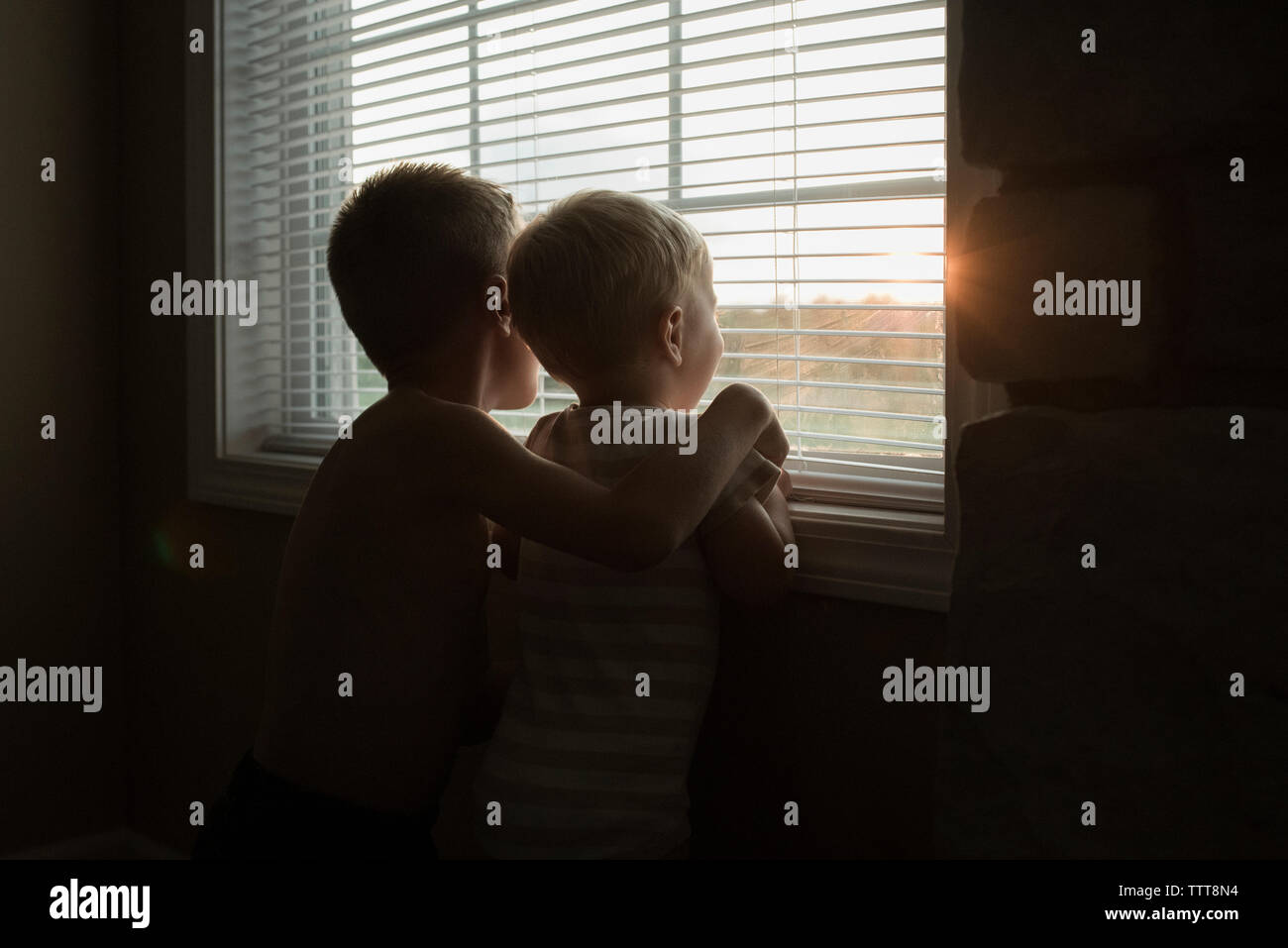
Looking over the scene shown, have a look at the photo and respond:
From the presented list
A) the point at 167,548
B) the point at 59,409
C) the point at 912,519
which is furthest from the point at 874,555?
the point at 59,409

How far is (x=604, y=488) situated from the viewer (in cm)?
109

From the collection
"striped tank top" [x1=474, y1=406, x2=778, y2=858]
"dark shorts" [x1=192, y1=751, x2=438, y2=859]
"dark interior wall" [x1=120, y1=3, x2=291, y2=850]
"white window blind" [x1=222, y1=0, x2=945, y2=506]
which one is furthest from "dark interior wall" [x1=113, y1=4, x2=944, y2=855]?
"striped tank top" [x1=474, y1=406, x2=778, y2=858]

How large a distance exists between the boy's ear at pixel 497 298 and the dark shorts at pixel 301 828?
60 centimetres

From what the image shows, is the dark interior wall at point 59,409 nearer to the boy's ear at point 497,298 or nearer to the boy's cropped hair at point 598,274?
the boy's ear at point 497,298

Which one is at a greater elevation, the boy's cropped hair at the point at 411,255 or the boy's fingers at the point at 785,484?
the boy's cropped hair at the point at 411,255

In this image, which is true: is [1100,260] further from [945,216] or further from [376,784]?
[376,784]

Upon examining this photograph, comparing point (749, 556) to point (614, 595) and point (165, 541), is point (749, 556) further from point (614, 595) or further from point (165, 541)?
point (165, 541)

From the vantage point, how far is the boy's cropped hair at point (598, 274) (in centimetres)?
110

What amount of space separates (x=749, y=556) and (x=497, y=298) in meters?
0.44

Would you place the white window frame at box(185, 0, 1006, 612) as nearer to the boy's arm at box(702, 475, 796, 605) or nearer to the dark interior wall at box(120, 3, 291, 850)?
the boy's arm at box(702, 475, 796, 605)

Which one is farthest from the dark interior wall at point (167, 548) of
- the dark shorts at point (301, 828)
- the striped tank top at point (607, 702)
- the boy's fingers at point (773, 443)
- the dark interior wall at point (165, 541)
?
the boy's fingers at point (773, 443)

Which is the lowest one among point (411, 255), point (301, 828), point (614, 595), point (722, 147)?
point (301, 828)
